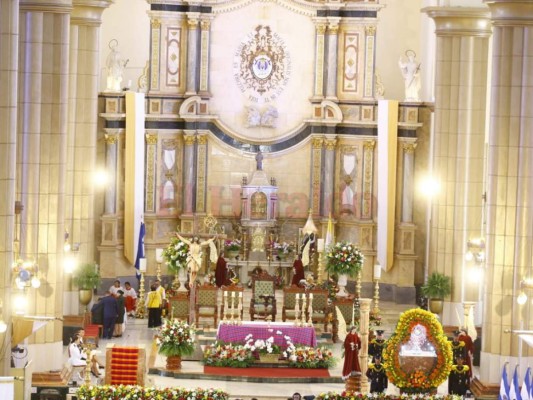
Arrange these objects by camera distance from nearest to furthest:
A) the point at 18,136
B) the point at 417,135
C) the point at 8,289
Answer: the point at 8,289
the point at 18,136
the point at 417,135

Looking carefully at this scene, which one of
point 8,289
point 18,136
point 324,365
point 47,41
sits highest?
point 47,41

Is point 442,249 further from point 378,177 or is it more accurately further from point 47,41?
point 47,41

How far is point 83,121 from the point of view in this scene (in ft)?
124

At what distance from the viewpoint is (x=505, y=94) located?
30734mm

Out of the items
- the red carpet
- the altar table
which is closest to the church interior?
the altar table

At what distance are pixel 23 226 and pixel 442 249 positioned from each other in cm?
1189

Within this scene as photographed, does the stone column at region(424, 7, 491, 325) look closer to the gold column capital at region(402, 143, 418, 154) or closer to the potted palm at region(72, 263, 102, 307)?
the gold column capital at region(402, 143, 418, 154)

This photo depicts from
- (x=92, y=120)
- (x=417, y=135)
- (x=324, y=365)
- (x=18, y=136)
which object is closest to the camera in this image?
(x=18, y=136)

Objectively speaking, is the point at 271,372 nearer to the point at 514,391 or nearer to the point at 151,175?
the point at 514,391

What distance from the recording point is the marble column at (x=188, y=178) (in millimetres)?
43562

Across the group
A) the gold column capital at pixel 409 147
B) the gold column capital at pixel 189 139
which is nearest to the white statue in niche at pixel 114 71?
the gold column capital at pixel 189 139

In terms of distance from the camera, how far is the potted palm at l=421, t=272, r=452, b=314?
3772 cm

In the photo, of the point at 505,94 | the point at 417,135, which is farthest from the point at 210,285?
the point at 505,94

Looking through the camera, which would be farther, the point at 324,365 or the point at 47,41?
the point at 324,365
